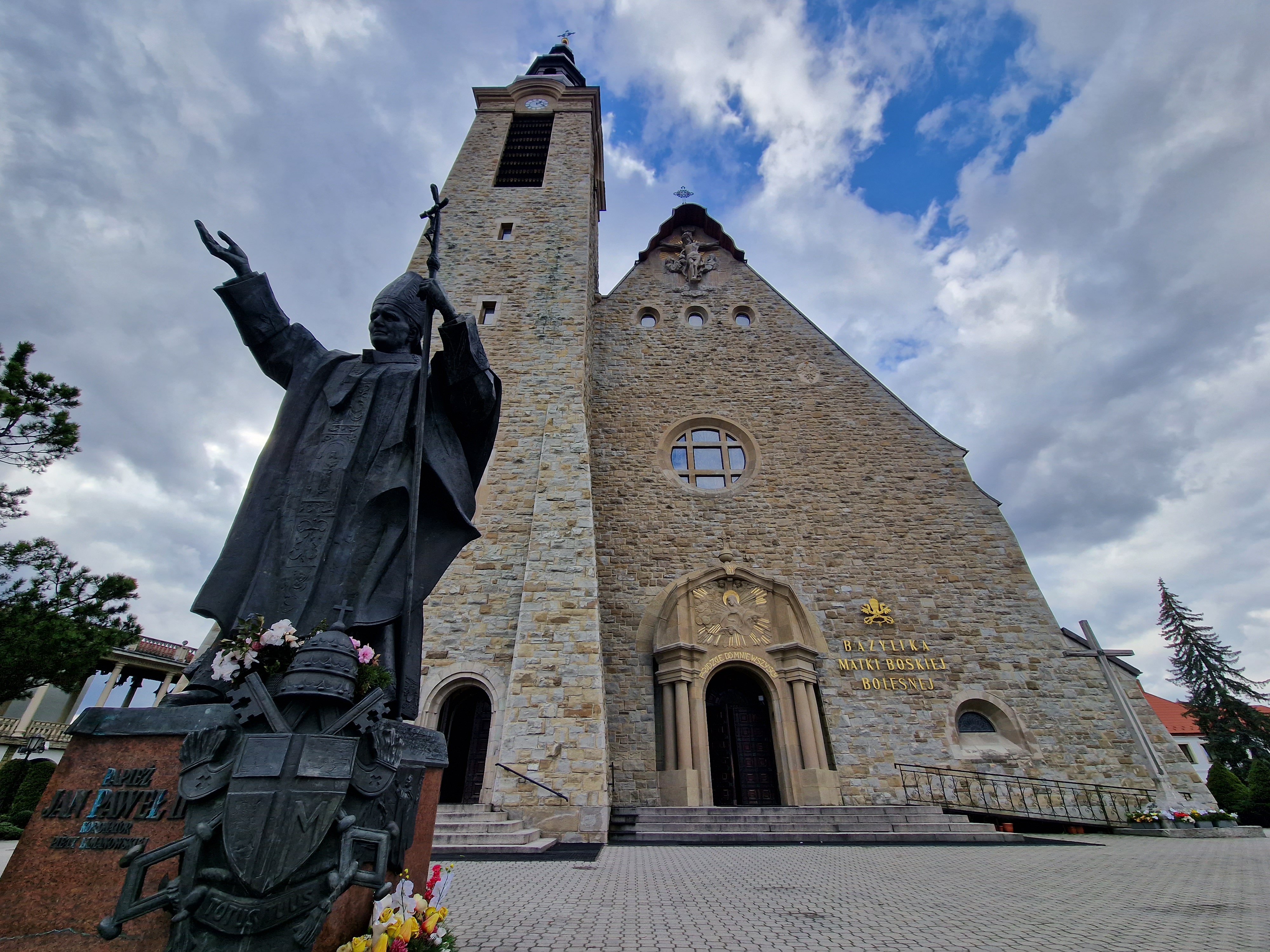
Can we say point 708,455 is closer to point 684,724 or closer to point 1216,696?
point 684,724

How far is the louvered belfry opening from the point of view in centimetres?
1599

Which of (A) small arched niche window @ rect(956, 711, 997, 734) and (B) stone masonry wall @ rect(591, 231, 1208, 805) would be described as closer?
(B) stone masonry wall @ rect(591, 231, 1208, 805)

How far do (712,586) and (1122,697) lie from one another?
276 inches

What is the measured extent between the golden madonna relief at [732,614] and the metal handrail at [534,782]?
4074 mm

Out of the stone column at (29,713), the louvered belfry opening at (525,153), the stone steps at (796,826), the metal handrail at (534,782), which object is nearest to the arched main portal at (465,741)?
the metal handrail at (534,782)

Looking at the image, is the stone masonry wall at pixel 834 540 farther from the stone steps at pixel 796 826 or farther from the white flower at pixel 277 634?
the white flower at pixel 277 634

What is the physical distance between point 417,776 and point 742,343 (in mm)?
13619

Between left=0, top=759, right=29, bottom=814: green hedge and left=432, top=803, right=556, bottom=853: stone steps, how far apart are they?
22.5 ft

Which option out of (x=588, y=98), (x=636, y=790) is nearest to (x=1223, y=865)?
(x=636, y=790)

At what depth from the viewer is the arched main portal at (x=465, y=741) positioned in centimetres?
795

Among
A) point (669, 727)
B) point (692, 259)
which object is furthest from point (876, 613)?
point (692, 259)

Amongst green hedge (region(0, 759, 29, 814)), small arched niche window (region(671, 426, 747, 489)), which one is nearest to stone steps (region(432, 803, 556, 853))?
green hedge (region(0, 759, 29, 814))

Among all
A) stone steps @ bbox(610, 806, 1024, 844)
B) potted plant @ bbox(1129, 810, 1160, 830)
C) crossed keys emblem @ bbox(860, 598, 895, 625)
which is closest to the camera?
stone steps @ bbox(610, 806, 1024, 844)

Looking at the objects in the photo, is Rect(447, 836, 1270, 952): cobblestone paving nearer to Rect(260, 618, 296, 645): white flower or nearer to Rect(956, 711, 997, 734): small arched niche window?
Rect(260, 618, 296, 645): white flower
